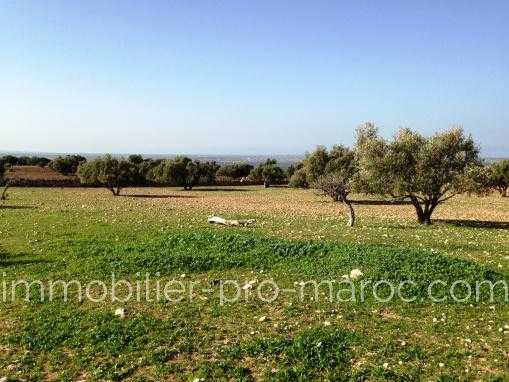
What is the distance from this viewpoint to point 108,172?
79.6 m

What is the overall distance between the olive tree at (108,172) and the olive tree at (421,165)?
5264 centimetres

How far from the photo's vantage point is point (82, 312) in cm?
1284

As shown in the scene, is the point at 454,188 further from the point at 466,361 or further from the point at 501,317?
the point at 466,361

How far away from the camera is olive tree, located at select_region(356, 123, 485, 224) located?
33.4 meters

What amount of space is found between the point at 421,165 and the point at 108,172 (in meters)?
58.0

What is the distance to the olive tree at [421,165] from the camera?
33.4m

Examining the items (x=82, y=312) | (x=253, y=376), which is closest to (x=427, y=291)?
(x=253, y=376)

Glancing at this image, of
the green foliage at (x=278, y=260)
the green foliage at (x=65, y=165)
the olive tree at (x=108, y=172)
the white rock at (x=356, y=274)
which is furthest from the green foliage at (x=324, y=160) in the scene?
the green foliage at (x=65, y=165)

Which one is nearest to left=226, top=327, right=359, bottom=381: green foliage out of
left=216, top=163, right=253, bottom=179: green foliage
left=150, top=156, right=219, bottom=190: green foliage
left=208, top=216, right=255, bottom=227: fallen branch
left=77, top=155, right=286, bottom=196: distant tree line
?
left=208, top=216, right=255, bottom=227: fallen branch

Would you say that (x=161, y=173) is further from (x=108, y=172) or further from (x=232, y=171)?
(x=232, y=171)

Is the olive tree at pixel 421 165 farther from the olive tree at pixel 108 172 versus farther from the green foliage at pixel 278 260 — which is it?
the olive tree at pixel 108 172

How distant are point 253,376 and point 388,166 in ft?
89.0

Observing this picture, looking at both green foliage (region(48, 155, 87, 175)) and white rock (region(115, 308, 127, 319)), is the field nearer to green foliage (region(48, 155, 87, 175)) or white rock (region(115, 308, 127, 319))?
white rock (region(115, 308, 127, 319))

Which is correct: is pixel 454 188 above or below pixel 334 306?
above
